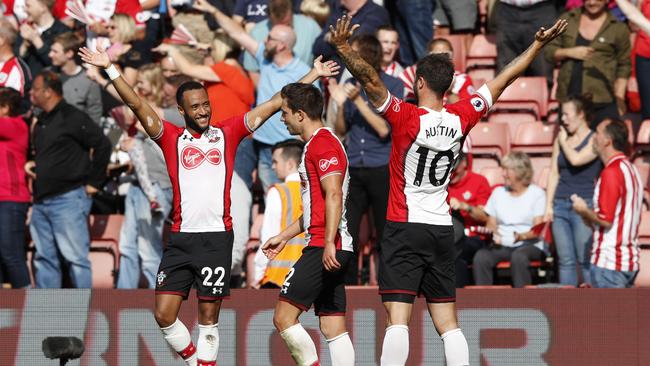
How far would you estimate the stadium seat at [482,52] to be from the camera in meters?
14.2

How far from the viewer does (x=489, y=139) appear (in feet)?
41.9

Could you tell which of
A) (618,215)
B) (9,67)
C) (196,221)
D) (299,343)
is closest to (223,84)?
(9,67)

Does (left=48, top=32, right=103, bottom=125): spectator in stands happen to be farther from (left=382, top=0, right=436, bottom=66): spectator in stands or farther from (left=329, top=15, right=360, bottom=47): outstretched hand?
(left=329, top=15, right=360, bottom=47): outstretched hand

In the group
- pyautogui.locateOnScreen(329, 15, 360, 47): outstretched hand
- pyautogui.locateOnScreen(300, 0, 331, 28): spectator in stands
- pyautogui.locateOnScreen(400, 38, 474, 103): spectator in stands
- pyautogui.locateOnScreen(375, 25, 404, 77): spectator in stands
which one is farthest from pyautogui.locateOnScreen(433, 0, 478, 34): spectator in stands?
pyautogui.locateOnScreen(329, 15, 360, 47): outstretched hand

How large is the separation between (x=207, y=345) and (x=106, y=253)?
13.8 feet

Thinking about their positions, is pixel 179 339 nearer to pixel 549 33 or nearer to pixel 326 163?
pixel 326 163

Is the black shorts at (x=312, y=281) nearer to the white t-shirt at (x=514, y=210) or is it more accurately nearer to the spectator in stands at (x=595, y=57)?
the white t-shirt at (x=514, y=210)

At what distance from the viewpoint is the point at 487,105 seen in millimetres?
8008

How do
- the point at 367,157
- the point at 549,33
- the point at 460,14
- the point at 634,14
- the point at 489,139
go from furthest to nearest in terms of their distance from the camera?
the point at 460,14, the point at 489,139, the point at 634,14, the point at 367,157, the point at 549,33

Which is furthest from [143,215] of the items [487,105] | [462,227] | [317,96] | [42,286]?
[487,105]

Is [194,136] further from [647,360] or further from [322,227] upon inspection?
[647,360]

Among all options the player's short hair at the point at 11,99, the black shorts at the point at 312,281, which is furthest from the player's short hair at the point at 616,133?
the player's short hair at the point at 11,99

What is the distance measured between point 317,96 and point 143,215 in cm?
381

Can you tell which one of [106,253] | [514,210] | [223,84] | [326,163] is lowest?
[106,253]
